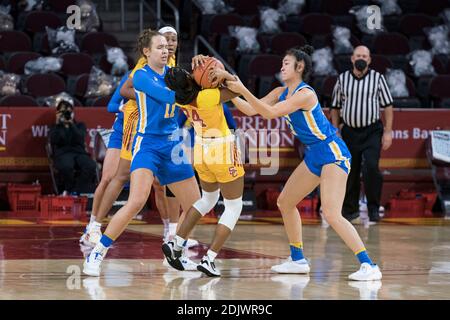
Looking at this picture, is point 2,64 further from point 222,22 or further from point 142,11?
point 222,22

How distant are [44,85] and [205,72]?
7455 mm

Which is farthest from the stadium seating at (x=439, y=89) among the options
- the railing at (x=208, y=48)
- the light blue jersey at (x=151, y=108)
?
the light blue jersey at (x=151, y=108)

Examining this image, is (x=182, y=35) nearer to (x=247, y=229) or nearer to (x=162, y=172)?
(x=247, y=229)

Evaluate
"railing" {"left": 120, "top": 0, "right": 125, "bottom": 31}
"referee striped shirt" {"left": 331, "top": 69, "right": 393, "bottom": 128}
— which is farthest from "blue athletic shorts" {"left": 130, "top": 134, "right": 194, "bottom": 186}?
"railing" {"left": 120, "top": 0, "right": 125, "bottom": 31}

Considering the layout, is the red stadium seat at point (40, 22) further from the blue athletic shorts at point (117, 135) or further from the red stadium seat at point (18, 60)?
the blue athletic shorts at point (117, 135)

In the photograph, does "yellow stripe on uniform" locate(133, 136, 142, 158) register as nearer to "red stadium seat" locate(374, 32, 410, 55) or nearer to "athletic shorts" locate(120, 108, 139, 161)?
"athletic shorts" locate(120, 108, 139, 161)

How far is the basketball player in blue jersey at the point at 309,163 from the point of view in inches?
317

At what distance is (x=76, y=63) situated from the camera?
15.4 metres

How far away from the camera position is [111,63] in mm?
15500

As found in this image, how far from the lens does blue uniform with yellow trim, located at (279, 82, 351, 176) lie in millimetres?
8180

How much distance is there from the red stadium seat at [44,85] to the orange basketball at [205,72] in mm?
7269

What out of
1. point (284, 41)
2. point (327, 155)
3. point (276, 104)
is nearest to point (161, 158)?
point (276, 104)

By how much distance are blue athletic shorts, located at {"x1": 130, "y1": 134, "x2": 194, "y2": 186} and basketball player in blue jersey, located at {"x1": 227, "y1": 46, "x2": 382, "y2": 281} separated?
0.61 meters
